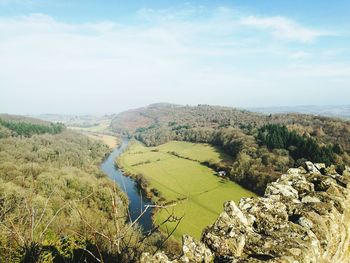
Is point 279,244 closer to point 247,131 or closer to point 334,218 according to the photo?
point 334,218

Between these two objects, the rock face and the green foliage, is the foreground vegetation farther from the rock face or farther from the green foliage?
the green foliage

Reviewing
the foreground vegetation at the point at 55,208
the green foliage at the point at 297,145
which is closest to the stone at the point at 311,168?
the foreground vegetation at the point at 55,208

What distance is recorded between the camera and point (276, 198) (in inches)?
285

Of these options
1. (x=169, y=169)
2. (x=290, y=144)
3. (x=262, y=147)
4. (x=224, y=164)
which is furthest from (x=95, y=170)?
(x=290, y=144)

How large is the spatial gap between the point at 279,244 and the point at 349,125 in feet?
396

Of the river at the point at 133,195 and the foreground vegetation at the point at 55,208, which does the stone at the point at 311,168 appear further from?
the river at the point at 133,195

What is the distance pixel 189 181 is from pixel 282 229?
71.1 metres

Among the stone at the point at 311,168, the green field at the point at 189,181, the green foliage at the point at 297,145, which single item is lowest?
the green field at the point at 189,181

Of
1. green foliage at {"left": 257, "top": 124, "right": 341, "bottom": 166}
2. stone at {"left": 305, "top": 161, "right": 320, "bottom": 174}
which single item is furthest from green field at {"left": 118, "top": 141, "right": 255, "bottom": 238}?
stone at {"left": 305, "top": 161, "right": 320, "bottom": 174}

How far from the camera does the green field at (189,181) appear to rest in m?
52.4

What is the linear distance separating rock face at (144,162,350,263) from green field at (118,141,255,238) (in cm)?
2541

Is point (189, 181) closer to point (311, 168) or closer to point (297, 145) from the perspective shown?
point (297, 145)

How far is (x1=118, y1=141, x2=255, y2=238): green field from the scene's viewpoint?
52.4 meters

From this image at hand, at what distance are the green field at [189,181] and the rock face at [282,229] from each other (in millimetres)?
25409
